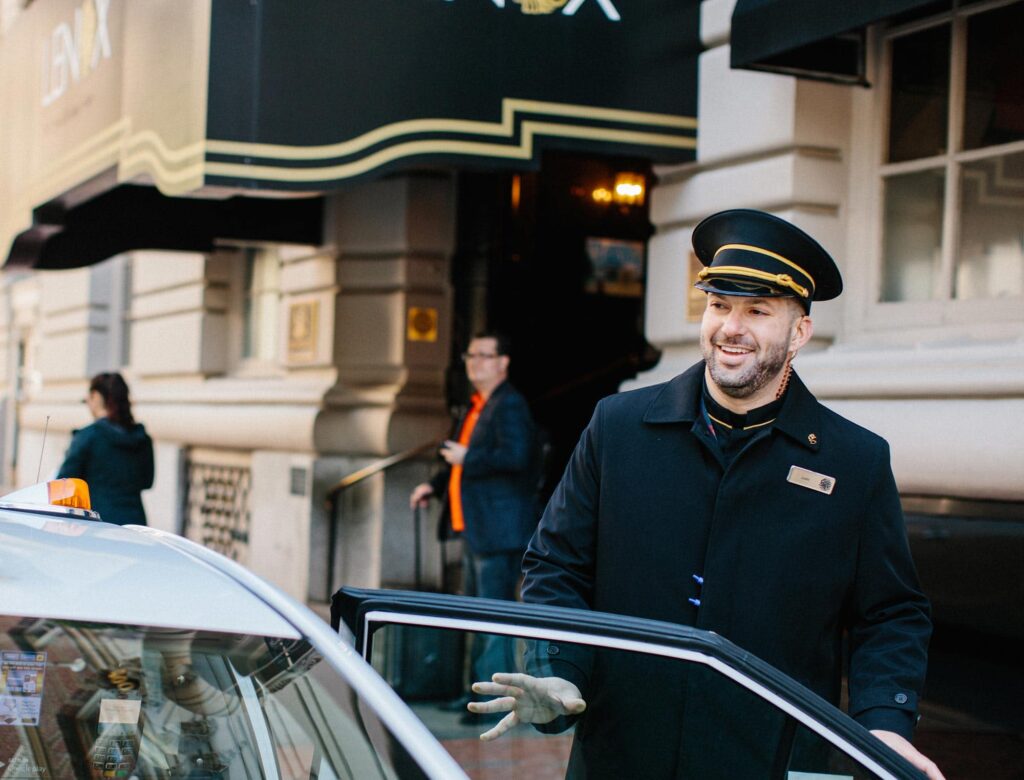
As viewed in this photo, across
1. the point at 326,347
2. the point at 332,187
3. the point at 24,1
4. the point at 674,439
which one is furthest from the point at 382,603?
the point at 24,1

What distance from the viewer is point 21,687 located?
6.38 ft

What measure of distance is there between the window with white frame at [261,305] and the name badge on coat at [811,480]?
7820 mm

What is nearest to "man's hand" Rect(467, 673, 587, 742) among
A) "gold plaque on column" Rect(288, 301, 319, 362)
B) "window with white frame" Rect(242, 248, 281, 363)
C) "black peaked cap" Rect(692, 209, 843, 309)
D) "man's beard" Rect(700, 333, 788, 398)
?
"man's beard" Rect(700, 333, 788, 398)

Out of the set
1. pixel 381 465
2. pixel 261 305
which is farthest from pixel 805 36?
pixel 261 305

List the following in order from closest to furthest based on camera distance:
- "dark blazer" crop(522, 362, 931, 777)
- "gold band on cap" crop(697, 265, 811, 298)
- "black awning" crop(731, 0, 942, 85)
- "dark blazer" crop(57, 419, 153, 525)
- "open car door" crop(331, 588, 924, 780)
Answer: "open car door" crop(331, 588, 924, 780)
"dark blazer" crop(522, 362, 931, 777)
"gold band on cap" crop(697, 265, 811, 298)
"black awning" crop(731, 0, 942, 85)
"dark blazer" crop(57, 419, 153, 525)

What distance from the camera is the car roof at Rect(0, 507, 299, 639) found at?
6.19 ft

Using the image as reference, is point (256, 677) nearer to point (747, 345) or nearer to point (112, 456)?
point (747, 345)

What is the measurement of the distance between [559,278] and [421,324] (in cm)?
123

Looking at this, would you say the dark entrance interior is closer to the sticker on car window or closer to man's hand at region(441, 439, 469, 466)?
man's hand at region(441, 439, 469, 466)

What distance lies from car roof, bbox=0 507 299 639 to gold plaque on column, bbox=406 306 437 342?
6662mm

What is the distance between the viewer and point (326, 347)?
29.8ft

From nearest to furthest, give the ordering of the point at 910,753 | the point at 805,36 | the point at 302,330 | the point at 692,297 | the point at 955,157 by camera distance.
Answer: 1. the point at 910,753
2. the point at 805,36
3. the point at 955,157
4. the point at 692,297
5. the point at 302,330

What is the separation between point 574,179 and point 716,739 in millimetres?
7605

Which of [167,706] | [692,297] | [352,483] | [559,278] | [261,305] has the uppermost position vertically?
[559,278]
